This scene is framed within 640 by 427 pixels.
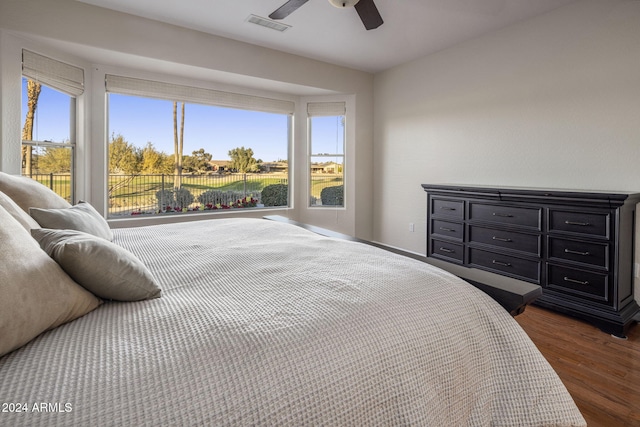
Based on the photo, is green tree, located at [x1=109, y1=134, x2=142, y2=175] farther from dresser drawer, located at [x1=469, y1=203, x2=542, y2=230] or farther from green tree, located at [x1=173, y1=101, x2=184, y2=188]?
dresser drawer, located at [x1=469, y1=203, x2=542, y2=230]

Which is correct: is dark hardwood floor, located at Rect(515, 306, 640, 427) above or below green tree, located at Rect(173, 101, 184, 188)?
below

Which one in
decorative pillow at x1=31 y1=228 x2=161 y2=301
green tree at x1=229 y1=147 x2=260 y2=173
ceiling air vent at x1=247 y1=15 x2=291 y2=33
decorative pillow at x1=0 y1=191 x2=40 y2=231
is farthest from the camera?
green tree at x1=229 y1=147 x2=260 y2=173

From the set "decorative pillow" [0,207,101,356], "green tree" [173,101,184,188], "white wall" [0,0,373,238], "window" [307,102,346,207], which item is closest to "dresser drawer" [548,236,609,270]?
"white wall" [0,0,373,238]

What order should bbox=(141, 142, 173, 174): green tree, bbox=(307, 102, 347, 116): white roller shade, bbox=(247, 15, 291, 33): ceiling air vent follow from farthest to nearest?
bbox=(307, 102, 347, 116): white roller shade < bbox=(141, 142, 173, 174): green tree < bbox=(247, 15, 291, 33): ceiling air vent

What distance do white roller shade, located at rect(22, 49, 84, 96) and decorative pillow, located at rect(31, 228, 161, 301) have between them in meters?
2.89

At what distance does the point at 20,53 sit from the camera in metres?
2.97

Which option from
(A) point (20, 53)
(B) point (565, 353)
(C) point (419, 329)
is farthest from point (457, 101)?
(A) point (20, 53)

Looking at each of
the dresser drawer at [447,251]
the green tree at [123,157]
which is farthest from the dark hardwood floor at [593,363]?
the green tree at [123,157]

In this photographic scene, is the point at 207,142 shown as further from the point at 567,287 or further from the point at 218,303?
the point at 567,287

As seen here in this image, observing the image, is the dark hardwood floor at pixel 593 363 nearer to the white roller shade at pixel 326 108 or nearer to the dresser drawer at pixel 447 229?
the dresser drawer at pixel 447 229

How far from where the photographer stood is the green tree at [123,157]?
4.05 m

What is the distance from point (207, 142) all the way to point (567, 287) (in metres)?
4.38

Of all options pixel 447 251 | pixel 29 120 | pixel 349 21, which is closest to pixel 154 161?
pixel 29 120

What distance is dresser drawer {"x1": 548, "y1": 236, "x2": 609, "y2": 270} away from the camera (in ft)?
8.64
